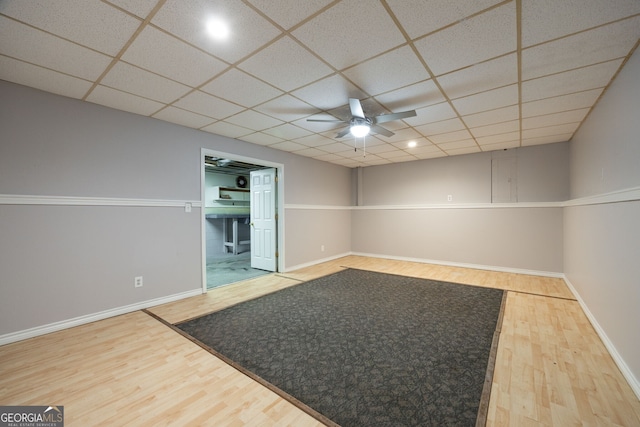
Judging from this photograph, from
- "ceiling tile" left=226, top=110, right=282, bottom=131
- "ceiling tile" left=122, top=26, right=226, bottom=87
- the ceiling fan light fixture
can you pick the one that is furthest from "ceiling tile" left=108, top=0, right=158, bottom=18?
the ceiling fan light fixture

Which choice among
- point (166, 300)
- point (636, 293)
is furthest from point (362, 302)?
point (166, 300)

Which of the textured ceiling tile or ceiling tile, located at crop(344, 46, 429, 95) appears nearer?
ceiling tile, located at crop(344, 46, 429, 95)

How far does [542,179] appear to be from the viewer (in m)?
4.67

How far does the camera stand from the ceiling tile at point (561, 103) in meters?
2.63

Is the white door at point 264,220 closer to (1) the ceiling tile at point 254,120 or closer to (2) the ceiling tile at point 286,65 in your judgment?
(1) the ceiling tile at point 254,120

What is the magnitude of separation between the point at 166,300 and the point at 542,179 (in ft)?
21.5

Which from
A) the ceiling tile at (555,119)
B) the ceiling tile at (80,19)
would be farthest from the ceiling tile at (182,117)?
the ceiling tile at (555,119)

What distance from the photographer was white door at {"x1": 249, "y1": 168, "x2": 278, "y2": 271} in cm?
512

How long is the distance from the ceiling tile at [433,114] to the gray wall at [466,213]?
261 cm

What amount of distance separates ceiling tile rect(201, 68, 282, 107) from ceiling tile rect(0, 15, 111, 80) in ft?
2.72

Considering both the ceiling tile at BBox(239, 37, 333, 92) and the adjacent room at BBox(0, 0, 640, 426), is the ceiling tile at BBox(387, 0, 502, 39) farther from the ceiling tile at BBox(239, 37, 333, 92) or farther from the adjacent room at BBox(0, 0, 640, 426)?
the ceiling tile at BBox(239, 37, 333, 92)

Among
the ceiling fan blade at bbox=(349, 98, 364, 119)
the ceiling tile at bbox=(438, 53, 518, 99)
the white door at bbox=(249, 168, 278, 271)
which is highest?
the ceiling tile at bbox=(438, 53, 518, 99)

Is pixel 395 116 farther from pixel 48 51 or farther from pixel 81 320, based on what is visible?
pixel 81 320

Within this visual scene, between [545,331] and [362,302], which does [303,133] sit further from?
[545,331]
